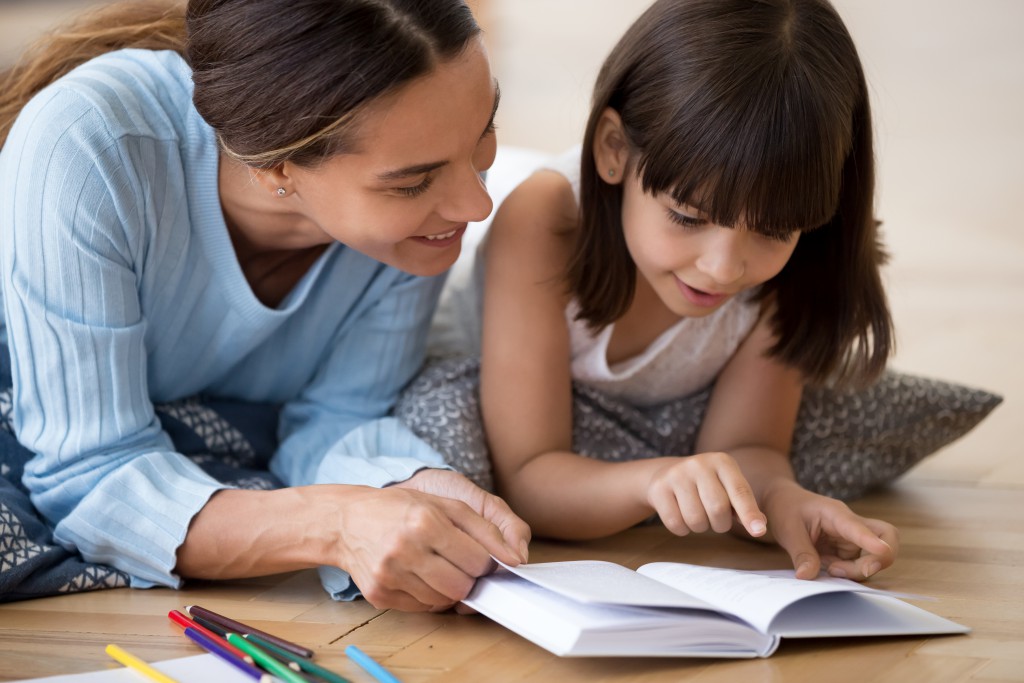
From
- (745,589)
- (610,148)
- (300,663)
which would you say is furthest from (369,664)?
(610,148)

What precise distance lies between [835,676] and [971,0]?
4583 millimetres

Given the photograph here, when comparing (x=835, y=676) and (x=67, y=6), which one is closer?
(x=835, y=676)

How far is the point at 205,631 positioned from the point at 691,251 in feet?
1.94

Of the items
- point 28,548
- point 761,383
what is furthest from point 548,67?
point 28,548

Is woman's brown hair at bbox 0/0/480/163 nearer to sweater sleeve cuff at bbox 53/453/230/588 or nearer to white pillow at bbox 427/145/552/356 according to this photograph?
sweater sleeve cuff at bbox 53/453/230/588

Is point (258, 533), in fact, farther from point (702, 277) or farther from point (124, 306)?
point (702, 277)

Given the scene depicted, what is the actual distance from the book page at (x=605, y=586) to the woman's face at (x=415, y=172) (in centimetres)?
36

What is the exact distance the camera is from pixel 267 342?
4.66ft

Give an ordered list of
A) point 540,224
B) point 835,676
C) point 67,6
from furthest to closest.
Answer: point 67,6, point 540,224, point 835,676

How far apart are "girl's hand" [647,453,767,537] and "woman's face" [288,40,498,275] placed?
0.31 metres

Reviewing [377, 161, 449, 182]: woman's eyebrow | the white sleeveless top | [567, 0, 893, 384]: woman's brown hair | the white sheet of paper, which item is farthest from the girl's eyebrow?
the white sheet of paper

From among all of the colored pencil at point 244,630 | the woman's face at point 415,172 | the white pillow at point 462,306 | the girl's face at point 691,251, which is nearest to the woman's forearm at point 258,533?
the colored pencil at point 244,630

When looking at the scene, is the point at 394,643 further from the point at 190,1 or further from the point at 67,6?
the point at 67,6

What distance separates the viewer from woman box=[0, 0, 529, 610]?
105 cm
